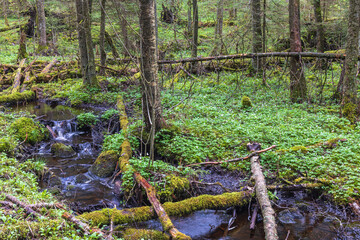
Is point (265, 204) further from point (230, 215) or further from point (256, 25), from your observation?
point (256, 25)

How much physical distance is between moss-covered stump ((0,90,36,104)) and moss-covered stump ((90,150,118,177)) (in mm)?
9228

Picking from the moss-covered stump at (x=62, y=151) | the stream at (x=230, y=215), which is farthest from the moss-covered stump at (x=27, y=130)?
the stream at (x=230, y=215)

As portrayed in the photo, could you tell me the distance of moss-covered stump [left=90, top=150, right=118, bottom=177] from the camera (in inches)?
271

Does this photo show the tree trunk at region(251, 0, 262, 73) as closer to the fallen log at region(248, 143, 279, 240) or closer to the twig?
the fallen log at region(248, 143, 279, 240)

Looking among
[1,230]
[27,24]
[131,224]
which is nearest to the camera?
[1,230]

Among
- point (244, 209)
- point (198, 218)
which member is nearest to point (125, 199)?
point (198, 218)

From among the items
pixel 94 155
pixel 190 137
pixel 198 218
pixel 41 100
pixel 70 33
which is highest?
pixel 70 33

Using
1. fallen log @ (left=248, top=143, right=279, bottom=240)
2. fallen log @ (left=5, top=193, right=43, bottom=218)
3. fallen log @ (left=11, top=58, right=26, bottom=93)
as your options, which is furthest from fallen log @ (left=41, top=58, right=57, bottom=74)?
fallen log @ (left=248, top=143, right=279, bottom=240)

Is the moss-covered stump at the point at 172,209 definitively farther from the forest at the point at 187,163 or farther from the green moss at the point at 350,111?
the green moss at the point at 350,111

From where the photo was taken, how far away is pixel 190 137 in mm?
7348

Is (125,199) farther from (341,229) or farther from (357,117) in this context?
(357,117)

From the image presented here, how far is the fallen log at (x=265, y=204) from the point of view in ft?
12.2

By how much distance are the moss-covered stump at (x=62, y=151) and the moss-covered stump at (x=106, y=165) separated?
1.95 m

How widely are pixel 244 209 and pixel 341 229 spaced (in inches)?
67.1
